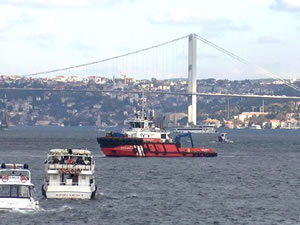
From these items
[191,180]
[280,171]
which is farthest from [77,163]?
[280,171]

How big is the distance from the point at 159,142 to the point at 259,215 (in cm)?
6297

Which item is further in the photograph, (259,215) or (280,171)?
(280,171)

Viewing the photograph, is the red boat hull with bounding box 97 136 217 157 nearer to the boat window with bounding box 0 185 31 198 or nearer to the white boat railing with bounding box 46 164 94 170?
the white boat railing with bounding box 46 164 94 170

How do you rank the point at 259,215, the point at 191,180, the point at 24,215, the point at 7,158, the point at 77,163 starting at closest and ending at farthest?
the point at 24,215, the point at 259,215, the point at 77,163, the point at 191,180, the point at 7,158

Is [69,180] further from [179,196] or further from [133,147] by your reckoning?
[133,147]

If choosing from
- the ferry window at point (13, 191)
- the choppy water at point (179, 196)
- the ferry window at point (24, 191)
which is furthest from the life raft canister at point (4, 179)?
the choppy water at point (179, 196)

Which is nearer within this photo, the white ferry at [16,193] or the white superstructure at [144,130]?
the white ferry at [16,193]

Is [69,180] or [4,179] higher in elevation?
[4,179]

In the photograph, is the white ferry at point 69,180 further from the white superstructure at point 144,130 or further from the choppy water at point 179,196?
the white superstructure at point 144,130

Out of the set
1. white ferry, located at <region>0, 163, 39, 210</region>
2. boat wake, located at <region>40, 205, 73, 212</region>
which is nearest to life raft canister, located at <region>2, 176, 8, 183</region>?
white ferry, located at <region>0, 163, 39, 210</region>

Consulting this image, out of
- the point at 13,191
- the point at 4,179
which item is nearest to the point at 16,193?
the point at 13,191

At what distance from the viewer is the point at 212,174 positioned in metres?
96.8

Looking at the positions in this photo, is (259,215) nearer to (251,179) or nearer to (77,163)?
(77,163)

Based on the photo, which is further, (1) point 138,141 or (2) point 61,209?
(1) point 138,141
